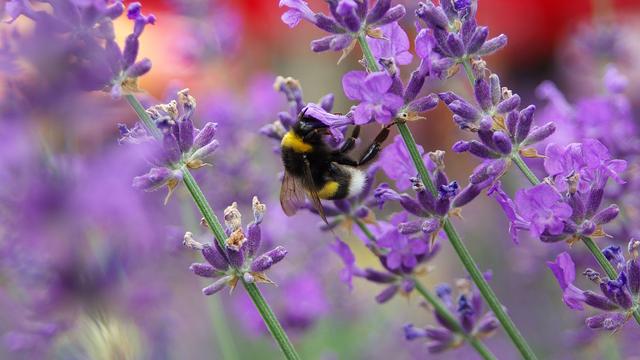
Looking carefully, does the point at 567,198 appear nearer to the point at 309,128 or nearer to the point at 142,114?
the point at 309,128

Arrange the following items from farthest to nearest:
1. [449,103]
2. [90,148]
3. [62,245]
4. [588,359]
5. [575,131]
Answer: [588,359], [575,131], [449,103], [90,148], [62,245]

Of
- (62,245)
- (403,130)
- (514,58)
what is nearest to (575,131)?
(403,130)

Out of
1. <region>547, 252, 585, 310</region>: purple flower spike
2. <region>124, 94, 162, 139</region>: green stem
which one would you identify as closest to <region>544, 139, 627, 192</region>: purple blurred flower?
<region>547, 252, 585, 310</region>: purple flower spike

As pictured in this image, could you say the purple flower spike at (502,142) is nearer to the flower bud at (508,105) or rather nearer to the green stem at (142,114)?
the flower bud at (508,105)

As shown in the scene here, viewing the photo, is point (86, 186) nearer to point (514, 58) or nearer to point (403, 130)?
point (403, 130)

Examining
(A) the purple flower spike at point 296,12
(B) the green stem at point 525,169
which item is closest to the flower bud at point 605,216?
(B) the green stem at point 525,169

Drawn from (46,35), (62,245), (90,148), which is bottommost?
(62,245)

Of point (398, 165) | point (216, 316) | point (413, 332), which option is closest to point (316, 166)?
point (398, 165)
